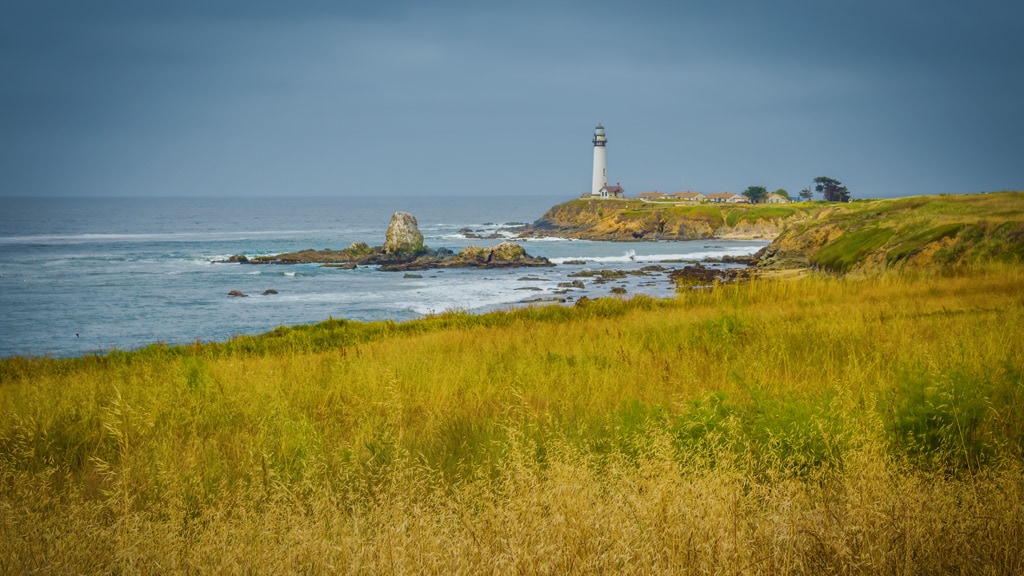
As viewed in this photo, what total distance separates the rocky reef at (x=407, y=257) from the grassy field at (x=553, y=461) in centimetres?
6056

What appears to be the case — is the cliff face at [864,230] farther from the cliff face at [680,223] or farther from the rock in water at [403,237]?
the rock in water at [403,237]

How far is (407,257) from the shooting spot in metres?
77.4

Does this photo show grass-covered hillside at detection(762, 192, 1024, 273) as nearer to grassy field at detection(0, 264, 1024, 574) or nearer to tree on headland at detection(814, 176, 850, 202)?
grassy field at detection(0, 264, 1024, 574)

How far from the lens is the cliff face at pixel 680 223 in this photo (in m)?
111

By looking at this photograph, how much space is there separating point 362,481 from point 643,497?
207 centimetres

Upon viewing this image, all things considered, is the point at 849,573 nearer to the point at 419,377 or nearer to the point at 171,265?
the point at 419,377

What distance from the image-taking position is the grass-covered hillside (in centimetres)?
2498

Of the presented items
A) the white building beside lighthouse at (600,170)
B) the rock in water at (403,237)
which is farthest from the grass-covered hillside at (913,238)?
the white building beside lighthouse at (600,170)

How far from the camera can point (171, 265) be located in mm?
74250

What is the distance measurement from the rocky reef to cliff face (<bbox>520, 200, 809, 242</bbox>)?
136 feet

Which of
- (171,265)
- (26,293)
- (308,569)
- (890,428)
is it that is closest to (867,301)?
(890,428)

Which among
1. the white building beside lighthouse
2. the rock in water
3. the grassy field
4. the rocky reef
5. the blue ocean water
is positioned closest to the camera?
the grassy field

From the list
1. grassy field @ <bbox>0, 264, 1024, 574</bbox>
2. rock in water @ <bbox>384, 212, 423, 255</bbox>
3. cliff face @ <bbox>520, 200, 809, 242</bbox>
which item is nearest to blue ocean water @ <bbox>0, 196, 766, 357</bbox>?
rock in water @ <bbox>384, 212, 423, 255</bbox>

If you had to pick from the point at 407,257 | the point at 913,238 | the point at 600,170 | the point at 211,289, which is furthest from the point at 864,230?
the point at 600,170
